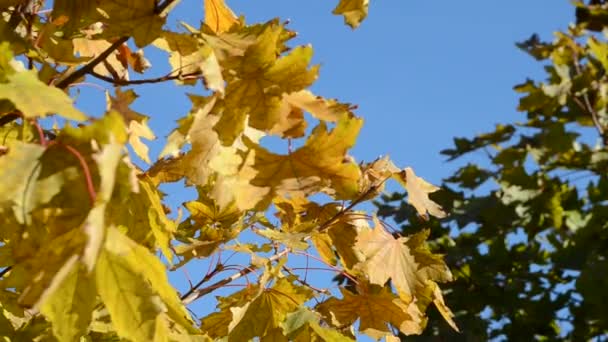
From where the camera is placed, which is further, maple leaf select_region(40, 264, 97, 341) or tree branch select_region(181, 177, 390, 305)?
tree branch select_region(181, 177, 390, 305)

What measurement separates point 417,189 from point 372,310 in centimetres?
27

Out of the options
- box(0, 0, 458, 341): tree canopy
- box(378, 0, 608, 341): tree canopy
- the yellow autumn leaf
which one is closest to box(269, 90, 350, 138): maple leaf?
box(0, 0, 458, 341): tree canopy

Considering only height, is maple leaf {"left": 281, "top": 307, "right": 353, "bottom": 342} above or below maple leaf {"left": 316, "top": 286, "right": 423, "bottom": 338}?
below

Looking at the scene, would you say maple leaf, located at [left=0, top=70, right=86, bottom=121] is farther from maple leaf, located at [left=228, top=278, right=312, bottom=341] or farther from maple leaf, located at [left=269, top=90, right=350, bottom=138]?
maple leaf, located at [left=228, top=278, right=312, bottom=341]

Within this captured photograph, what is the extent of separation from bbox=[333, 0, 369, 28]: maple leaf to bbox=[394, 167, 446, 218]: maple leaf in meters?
0.29

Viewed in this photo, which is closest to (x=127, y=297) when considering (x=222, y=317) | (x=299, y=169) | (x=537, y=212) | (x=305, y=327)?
(x=299, y=169)

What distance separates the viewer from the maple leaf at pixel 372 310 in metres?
1.55

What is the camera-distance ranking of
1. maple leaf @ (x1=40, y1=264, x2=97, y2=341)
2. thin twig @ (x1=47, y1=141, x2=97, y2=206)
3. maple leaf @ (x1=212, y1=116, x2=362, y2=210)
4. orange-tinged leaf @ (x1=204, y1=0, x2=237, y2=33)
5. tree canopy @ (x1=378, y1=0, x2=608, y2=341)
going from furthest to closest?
1. tree canopy @ (x1=378, y1=0, x2=608, y2=341)
2. orange-tinged leaf @ (x1=204, y1=0, x2=237, y2=33)
3. maple leaf @ (x1=212, y1=116, x2=362, y2=210)
4. maple leaf @ (x1=40, y1=264, x2=97, y2=341)
5. thin twig @ (x1=47, y1=141, x2=97, y2=206)

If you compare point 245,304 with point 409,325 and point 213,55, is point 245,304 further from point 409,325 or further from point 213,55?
point 213,55

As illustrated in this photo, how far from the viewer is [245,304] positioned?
1473 mm

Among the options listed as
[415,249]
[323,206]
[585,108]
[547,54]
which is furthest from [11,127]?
[547,54]

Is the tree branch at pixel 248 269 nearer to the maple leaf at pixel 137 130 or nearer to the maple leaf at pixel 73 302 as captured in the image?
the maple leaf at pixel 137 130

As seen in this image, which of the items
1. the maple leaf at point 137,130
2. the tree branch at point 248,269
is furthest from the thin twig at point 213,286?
the maple leaf at point 137,130

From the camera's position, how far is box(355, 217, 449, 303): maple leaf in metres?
1.47
